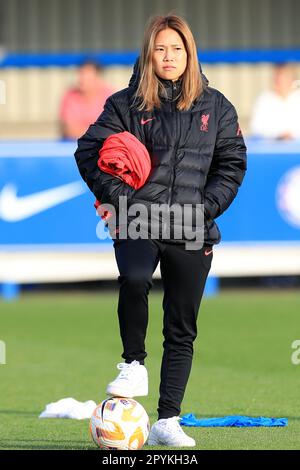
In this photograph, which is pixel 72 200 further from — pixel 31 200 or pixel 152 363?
pixel 152 363

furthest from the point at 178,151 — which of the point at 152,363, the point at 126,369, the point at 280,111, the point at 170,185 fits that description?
the point at 280,111

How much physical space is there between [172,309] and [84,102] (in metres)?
9.72

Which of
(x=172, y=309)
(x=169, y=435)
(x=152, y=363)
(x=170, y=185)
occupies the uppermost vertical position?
(x=170, y=185)

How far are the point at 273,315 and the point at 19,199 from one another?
A: 3164 mm

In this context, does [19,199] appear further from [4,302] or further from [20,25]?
[20,25]

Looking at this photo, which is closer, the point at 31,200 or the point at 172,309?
the point at 172,309

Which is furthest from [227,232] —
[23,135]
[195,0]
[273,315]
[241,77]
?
[195,0]

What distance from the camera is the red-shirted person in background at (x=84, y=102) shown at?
15.9 meters

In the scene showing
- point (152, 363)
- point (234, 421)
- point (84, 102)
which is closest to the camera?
point (234, 421)

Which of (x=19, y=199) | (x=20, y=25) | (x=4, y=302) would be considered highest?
(x=20, y=25)

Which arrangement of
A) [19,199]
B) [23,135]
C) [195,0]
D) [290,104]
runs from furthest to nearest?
[195,0] → [23,135] → [290,104] → [19,199]

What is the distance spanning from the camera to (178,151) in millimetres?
6680

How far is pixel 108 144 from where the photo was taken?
6.68 metres

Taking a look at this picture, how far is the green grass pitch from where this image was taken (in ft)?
24.5
